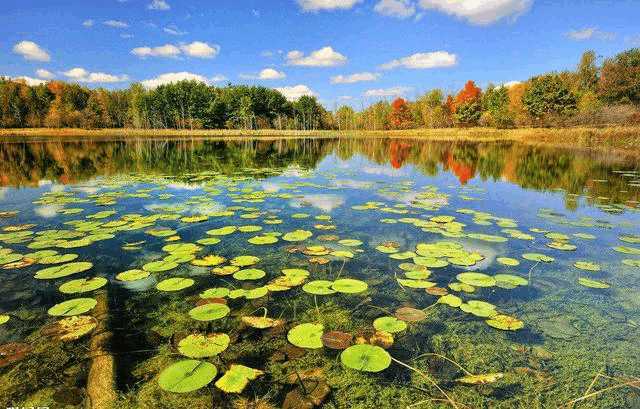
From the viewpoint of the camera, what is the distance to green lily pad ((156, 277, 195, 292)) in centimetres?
332

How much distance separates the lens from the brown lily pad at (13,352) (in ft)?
7.60

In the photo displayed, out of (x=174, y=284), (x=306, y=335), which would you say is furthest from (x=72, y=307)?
(x=306, y=335)

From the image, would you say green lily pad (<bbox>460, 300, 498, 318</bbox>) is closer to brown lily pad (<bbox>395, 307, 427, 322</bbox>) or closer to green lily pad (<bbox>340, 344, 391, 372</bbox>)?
brown lily pad (<bbox>395, 307, 427, 322</bbox>)

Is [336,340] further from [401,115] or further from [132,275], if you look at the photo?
[401,115]

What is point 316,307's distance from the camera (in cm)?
307

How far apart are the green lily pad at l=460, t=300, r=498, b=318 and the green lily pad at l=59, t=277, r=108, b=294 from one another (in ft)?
11.5

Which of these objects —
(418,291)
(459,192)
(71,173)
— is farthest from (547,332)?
(71,173)

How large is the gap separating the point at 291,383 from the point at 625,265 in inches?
176

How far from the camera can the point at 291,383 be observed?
7.09 ft

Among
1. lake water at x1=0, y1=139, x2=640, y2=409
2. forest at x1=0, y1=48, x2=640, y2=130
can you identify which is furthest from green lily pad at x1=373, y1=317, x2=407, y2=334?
forest at x1=0, y1=48, x2=640, y2=130

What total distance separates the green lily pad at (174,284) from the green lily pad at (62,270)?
101 cm

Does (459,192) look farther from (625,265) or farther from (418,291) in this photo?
(418,291)

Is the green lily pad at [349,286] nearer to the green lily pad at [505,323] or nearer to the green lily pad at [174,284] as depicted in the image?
the green lily pad at [505,323]

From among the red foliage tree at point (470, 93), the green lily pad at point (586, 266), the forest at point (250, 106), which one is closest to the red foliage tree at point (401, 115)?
the forest at point (250, 106)
